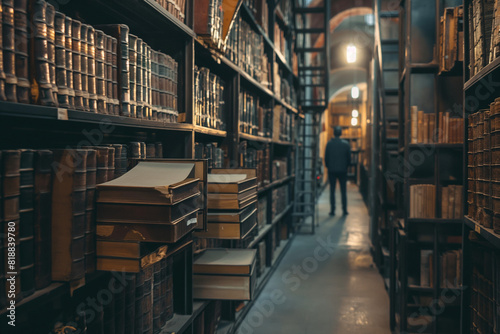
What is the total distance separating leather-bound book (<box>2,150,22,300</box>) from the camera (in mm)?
963

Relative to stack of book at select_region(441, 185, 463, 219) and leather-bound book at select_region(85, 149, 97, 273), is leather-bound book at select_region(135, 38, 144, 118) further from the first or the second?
stack of book at select_region(441, 185, 463, 219)

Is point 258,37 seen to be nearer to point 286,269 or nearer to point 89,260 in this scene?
point 286,269

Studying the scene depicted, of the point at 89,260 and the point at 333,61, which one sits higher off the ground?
the point at 333,61

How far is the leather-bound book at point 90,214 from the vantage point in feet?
3.93

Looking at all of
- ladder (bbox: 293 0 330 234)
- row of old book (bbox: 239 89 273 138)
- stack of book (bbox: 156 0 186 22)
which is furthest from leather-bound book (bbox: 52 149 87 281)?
ladder (bbox: 293 0 330 234)

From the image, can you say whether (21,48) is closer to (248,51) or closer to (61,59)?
(61,59)

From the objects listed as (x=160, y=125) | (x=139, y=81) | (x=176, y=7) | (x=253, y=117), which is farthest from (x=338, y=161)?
(x=139, y=81)

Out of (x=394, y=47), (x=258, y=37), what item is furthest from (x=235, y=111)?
(x=394, y=47)

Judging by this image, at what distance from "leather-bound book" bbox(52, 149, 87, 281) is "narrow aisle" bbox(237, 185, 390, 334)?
220cm

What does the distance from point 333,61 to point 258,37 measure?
422 inches

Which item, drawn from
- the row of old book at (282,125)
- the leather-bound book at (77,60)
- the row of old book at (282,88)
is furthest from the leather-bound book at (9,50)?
the row of old book at (282,88)

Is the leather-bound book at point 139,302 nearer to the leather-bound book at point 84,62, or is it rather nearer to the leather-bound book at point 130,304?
the leather-bound book at point 130,304

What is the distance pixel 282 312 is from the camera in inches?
135

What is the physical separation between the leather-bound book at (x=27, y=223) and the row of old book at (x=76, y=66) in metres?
0.17
